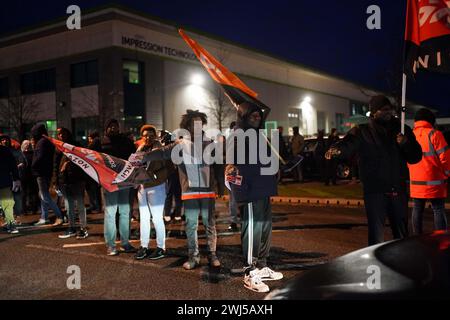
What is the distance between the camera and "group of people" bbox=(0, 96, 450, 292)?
4.59 metres

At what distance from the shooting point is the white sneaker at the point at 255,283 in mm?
4637

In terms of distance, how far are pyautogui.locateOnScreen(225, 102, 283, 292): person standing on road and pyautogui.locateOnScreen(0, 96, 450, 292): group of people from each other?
1 cm

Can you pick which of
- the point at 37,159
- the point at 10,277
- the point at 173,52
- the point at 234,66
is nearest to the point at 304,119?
the point at 234,66

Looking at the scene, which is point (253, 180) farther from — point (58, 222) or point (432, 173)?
point (58, 222)

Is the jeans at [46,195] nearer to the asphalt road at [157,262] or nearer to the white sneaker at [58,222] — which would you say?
the white sneaker at [58,222]

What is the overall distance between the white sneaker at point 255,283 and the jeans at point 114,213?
8.30 feet

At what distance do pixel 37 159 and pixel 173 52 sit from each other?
948 inches

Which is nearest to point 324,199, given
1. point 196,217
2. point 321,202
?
point 321,202

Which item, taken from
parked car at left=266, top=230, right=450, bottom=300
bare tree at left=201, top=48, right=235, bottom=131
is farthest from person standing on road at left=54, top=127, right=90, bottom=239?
bare tree at left=201, top=48, right=235, bottom=131

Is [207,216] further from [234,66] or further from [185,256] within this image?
[234,66]

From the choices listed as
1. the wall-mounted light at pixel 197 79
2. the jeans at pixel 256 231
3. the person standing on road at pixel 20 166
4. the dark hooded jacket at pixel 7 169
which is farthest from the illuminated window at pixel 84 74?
the jeans at pixel 256 231

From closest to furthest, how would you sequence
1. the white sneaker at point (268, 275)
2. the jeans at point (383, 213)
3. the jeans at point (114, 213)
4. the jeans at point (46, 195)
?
the jeans at point (383, 213) → the white sneaker at point (268, 275) → the jeans at point (114, 213) → the jeans at point (46, 195)

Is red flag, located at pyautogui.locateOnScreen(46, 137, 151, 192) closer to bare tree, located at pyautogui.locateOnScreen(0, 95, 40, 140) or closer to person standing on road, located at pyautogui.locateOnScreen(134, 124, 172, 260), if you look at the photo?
person standing on road, located at pyautogui.locateOnScreen(134, 124, 172, 260)

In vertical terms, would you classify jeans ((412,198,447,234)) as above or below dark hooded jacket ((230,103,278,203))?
below
